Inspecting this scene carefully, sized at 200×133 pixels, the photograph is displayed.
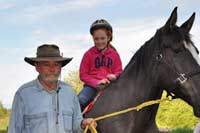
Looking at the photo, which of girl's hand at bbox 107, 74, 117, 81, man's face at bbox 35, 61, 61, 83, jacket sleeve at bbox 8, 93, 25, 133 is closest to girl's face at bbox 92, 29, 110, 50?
girl's hand at bbox 107, 74, 117, 81

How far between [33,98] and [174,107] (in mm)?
21662

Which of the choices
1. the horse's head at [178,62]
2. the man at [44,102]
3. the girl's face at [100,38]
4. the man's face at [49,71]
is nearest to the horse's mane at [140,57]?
the horse's head at [178,62]

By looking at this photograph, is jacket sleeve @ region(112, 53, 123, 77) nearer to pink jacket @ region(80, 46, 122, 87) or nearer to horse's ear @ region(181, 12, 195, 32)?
pink jacket @ region(80, 46, 122, 87)

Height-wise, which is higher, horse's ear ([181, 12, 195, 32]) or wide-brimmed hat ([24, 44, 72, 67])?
horse's ear ([181, 12, 195, 32])

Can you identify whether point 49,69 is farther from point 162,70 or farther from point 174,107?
point 174,107

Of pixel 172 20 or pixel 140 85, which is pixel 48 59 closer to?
pixel 140 85

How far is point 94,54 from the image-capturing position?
6637 mm

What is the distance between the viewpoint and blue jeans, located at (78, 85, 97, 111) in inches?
256

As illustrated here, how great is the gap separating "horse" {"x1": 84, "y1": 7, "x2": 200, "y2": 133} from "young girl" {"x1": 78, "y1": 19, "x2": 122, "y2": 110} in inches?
11.4

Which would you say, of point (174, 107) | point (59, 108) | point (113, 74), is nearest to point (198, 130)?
point (113, 74)

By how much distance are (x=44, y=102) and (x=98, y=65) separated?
1864mm

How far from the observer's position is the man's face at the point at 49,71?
4.79 m

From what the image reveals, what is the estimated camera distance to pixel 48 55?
15.8 feet

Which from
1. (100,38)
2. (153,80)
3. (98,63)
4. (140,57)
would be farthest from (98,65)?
(153,80)
